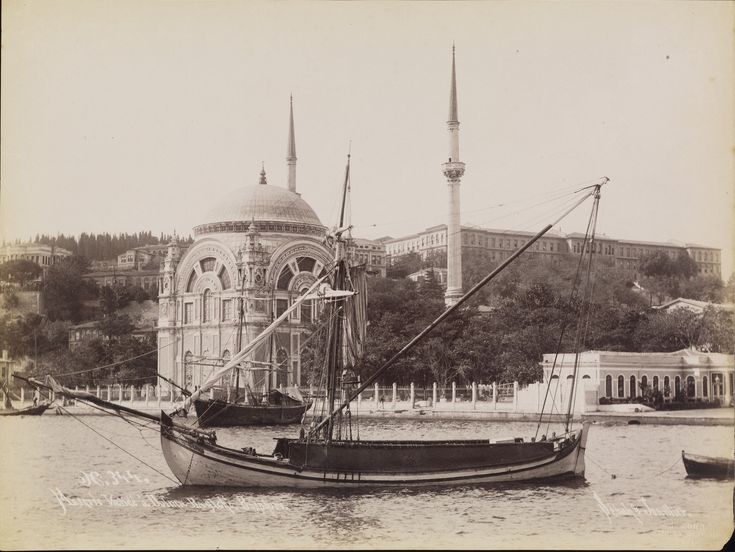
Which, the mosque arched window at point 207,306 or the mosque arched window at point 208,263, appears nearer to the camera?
the mosque arched window at point 207,306

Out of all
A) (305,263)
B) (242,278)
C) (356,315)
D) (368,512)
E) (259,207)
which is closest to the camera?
(368,512)

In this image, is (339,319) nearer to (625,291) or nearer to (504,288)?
(625,291)

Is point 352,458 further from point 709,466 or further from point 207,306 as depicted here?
point 207,306

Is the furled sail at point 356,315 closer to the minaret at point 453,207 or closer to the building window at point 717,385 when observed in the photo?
the building window at point 717,385

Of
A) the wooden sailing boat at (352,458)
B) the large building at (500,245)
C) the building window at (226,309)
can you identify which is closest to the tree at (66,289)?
the building window at (226,309)

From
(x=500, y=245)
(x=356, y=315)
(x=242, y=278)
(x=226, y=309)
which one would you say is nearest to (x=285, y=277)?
(x=242, y=278)

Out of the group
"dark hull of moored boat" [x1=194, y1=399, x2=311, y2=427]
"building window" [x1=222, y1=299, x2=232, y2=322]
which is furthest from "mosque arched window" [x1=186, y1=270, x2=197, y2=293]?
"dark hull of moored boat" [x1=194, y1=399, x2=311, y2=427]
